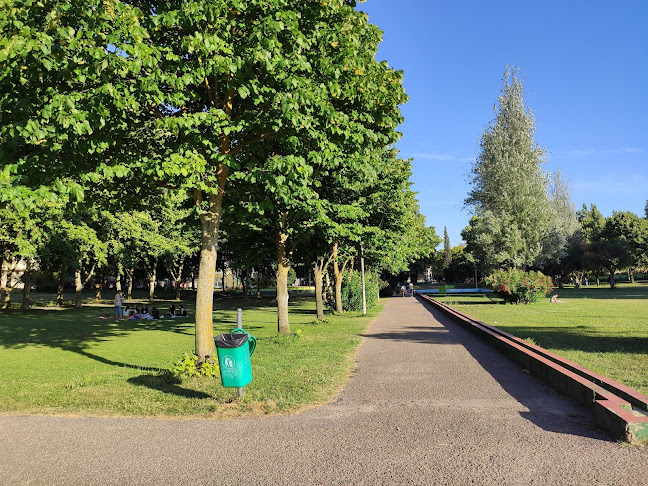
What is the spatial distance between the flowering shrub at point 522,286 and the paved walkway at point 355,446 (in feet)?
73.5

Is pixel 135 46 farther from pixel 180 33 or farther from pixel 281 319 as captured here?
pixel 281 319

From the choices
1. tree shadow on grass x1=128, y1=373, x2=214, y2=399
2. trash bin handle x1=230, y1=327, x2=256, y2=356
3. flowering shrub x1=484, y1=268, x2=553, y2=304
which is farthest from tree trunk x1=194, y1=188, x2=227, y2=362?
flowering shrub x1=484, y1=268, x2=553, y2=304

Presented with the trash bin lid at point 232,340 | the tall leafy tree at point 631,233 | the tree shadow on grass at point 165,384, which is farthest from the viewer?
the tall leafy tree at point 631,233

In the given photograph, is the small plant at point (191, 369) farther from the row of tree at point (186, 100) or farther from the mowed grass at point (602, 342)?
the mowed grass at point (602, 342)

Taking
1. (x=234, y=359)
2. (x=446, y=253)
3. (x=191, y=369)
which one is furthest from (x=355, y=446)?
(x=446, y=253)

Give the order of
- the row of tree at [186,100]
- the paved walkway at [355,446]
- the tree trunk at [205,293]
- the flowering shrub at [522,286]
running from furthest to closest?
the flowering shrub at [522,286]
the tree trunk at [205,293]
the row of tree at [186,100]
the paved walkway at [355,446]

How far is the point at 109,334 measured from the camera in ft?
54.4

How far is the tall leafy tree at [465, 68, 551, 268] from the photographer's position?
36.0 m

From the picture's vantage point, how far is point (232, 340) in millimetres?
5809

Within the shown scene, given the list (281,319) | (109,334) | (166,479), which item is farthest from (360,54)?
(109,334)

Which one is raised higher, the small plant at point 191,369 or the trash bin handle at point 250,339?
the trash bin handle at point 250,339

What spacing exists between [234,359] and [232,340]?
24cm

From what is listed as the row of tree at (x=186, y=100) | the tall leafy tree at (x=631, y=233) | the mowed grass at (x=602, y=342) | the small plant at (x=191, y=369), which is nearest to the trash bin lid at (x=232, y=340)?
the small plant at (x=191, y=369)

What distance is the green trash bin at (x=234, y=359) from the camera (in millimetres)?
5783
